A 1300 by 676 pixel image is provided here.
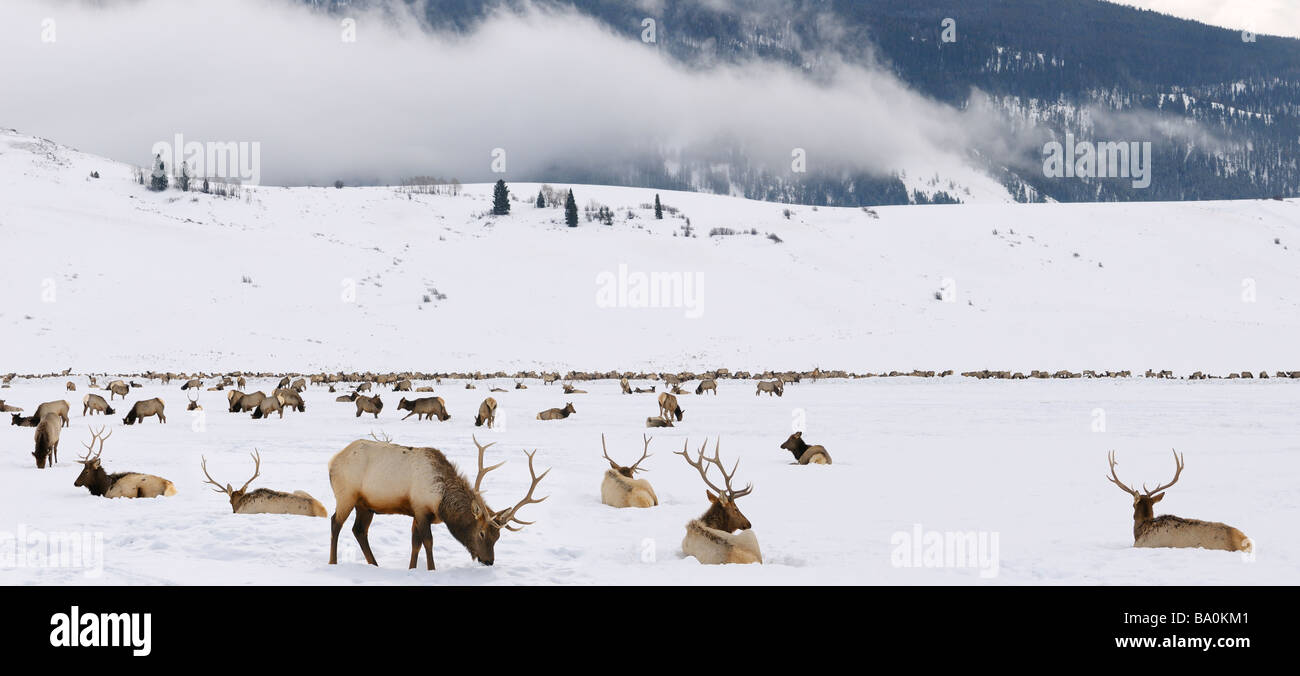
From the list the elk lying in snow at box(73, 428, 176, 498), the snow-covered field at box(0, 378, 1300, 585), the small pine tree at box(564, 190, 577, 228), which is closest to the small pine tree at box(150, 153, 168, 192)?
the small pine tree at box(564, 190, 577, 228)

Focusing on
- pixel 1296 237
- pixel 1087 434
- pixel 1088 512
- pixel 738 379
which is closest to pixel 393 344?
pixel 738 379

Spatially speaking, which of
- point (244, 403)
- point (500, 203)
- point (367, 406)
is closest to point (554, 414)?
point (367, 406)

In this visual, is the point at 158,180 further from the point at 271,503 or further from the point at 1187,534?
the point at 1187,534

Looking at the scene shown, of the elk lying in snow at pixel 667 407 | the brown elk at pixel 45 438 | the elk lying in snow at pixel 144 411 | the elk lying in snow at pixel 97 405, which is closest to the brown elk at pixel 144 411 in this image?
the elk lying in snow at pixel 144 411

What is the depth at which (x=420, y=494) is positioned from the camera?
764 cm

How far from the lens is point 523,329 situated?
65.1 m

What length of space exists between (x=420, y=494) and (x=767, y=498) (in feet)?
20.9

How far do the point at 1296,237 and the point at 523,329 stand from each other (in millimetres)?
74577

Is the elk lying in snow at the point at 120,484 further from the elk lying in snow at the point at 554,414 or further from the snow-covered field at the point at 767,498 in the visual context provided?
the elk lying in snow at the point at 554,414

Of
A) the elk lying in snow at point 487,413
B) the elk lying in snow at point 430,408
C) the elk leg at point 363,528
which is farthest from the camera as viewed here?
the elk lying in snow at point 430,408

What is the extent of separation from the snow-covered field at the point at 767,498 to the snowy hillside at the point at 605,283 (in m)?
31.1

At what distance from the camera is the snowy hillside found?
5700 cm

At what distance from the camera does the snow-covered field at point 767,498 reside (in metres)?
8.11
